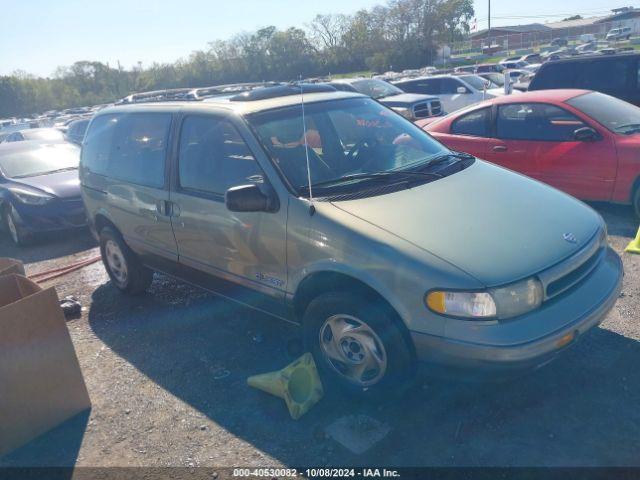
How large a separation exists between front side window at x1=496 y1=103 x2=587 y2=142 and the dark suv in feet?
11.9

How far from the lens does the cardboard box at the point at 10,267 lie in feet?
12.4

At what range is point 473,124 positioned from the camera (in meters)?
7.38

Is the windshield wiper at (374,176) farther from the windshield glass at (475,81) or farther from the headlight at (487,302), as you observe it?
the windshield glass at (475,81)

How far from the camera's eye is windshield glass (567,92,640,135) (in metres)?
6.34

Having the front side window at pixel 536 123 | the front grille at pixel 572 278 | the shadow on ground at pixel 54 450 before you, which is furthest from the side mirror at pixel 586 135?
the shadow on ground at pixel 54 450

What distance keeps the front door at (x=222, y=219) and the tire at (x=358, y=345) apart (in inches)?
16.0

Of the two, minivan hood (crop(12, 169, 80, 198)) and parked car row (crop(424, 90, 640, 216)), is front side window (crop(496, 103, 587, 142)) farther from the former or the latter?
minivan hood (crop(12, 169, 80, 198))

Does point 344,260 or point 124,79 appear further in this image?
point 124,79

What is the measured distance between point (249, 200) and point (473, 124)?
4918 mm

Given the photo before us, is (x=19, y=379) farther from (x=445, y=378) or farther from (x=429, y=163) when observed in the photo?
(x=429, y=163)

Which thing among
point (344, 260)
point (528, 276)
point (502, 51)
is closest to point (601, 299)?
point (528, 276)

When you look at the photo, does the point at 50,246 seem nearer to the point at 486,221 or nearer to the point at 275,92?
the point at 275,92

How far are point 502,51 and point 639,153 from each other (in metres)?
56.0

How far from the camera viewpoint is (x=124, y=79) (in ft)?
166
